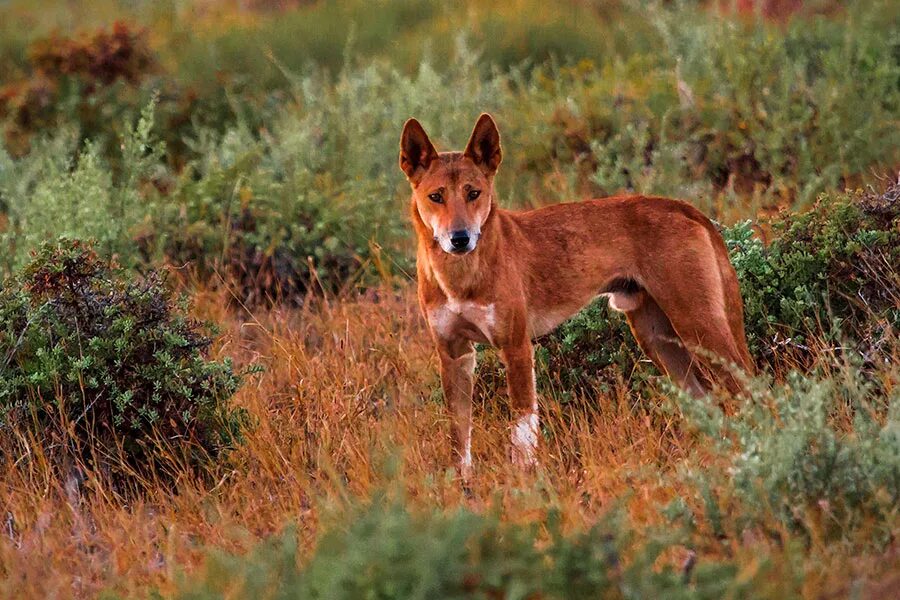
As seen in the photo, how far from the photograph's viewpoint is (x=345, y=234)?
854cm

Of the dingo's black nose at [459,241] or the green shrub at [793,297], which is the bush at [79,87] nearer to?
the green shrub at [793,297]

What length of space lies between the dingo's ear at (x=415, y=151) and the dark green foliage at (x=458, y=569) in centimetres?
264

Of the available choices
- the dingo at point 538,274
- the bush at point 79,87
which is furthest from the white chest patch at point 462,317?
the bush at point 79,87

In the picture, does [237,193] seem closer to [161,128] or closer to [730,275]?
[161,128]

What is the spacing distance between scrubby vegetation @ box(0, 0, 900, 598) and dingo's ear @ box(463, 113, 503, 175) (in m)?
0.97

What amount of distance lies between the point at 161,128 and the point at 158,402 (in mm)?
6343

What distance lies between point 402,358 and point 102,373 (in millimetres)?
1624

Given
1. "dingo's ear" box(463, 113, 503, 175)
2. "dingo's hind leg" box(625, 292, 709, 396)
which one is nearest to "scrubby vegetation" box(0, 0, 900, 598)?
"dingo's hind leg" box(625, 292, 709, 396)

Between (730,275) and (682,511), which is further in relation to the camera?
(730,275)

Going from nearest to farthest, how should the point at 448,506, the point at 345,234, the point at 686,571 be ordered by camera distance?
the point at 686,571 → the point at 448,506 → the point at 345,234

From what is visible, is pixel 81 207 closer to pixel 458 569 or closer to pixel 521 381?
pixel 521 381

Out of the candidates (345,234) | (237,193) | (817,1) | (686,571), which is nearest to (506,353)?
(686,571)

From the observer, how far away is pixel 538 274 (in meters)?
6.20

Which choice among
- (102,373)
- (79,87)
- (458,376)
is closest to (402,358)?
(458,376)
